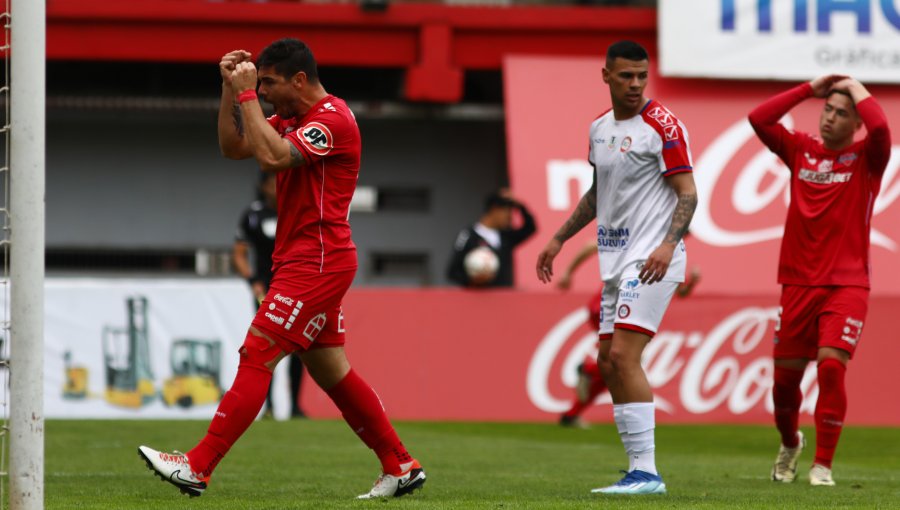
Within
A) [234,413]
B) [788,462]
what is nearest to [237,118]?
[234,413]

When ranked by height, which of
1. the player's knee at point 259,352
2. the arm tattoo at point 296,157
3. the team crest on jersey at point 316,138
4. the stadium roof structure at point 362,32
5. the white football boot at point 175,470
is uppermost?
the stadium roof structure at point 362,32

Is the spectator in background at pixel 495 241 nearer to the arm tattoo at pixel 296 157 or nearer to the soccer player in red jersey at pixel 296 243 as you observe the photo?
the soccer player in red jersey at pixel 296 243

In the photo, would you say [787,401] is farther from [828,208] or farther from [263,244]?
[263,244]

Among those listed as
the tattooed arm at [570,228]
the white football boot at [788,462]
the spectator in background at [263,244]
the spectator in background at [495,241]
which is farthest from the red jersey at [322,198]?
the spectator in background at [495,241]

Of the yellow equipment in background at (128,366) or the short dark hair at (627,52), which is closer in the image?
the short dark hair at (627,52)

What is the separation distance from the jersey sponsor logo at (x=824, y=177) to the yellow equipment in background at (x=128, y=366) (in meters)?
8.07

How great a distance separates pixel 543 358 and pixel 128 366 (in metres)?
3.99

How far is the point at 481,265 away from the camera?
48.2ft

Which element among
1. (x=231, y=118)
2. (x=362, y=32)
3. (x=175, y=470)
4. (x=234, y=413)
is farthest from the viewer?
(x=362, y=32)

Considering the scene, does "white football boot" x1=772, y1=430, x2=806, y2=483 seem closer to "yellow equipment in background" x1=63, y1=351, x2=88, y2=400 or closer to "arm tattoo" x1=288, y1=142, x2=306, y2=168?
"arm tattoo" x1=288, y1=142, x2=306, y2=168

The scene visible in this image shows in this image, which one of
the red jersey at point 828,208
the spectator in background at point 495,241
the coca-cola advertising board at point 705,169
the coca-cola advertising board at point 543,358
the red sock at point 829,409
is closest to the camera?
the red sock at point 829,409

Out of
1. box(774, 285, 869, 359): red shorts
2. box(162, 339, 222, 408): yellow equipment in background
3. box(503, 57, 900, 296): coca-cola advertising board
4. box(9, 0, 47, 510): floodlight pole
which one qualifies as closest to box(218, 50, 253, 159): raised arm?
box(9, 0, 47, 510): floodlight pole

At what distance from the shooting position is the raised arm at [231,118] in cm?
632

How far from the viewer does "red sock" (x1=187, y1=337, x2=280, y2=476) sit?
607 cm
